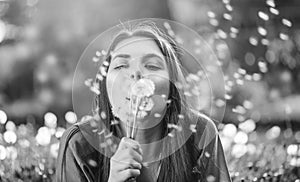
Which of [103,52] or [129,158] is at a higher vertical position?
[103,52]

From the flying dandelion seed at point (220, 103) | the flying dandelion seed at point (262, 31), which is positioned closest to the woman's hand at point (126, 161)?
the flying dandelion seed at point (220, 103)

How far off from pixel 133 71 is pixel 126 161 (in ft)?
0.55

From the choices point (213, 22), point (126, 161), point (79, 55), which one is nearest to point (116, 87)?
point (126, 161)

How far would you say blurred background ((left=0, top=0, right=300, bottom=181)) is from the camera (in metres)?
1.16

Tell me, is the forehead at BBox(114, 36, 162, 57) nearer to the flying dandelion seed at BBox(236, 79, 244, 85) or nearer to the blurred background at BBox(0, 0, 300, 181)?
the blurred background at BBox(0, 0, 300, 181)

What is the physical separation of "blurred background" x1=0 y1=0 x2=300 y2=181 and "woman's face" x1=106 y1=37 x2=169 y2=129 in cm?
21

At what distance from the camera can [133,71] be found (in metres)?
0.93

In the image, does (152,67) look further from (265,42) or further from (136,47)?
(265,42)

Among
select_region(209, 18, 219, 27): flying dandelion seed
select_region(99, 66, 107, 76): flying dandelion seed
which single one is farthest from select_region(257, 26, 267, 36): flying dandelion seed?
select_region(99, 66, 107, 76): flying dandelion seed

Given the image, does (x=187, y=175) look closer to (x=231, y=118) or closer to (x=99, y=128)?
(x=99, y=128)

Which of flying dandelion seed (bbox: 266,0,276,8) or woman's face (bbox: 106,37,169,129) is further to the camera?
flying dandelion seed (bbox: 266,0,276,8)

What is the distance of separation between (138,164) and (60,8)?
0.47m

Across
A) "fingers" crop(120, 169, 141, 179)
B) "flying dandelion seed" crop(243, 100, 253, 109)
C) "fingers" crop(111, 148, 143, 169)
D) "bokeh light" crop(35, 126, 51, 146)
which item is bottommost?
"flying dandelion seed" crop(243, 100, 253, 109)

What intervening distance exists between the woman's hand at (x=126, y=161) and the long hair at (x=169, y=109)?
0.24 feet
